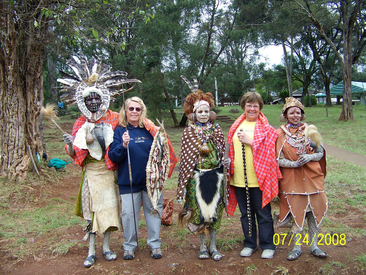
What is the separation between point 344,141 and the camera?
41.2ft

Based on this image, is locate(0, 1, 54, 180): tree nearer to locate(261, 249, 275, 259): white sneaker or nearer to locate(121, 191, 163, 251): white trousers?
locate(121, 191, 163, 251): white trousers

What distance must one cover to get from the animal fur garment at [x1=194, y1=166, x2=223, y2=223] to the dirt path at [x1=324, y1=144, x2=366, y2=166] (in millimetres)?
6478

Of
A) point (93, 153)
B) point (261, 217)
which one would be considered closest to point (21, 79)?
point (93, 153)

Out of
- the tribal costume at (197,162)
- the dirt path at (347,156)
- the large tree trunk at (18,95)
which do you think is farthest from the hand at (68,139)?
the dirt path at (347,156)

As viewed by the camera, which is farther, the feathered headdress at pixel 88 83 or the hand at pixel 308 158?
the feathered headdress at pixel 88 83

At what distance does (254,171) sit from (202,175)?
1.95ft

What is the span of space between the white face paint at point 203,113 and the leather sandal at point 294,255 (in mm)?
1785

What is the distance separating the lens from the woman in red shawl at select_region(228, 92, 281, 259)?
145 inches

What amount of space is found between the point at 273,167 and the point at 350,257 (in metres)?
1.33

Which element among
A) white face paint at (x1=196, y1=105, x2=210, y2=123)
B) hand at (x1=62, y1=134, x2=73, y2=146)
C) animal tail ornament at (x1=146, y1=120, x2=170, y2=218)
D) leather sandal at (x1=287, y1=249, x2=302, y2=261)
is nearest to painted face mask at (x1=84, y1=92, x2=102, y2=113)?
hand at (x1=62, y1=134, x2=73, y2=146)

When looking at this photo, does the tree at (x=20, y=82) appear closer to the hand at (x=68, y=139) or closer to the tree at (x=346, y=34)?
the hand at (x=68, y=139)

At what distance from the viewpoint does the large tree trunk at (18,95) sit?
20.5ft
